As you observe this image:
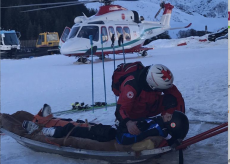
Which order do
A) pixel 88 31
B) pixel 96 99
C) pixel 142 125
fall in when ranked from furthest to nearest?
pixel 88 31
pixel 96 99
pixel 142 125

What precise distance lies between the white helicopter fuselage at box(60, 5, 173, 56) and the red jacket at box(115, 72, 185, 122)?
10.7 m

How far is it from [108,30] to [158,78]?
12691 mm

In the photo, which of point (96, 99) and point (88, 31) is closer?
point (96, 99)

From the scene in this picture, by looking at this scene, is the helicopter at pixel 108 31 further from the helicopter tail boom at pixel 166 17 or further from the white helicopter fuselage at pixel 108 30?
the helicopter tail boom at pixel 166 17

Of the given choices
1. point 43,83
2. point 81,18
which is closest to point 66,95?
point 43,83

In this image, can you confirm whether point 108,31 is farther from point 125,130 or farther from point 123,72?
point 125,130

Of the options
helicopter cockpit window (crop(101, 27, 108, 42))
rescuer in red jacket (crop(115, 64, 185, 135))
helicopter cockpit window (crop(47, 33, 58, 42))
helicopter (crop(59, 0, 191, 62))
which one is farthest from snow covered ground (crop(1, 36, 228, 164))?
helicopter cockpit window (crop(47, 33, 58, 42))

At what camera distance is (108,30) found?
15.7 metres

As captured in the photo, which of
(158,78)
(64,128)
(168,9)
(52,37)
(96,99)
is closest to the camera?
(158,78)

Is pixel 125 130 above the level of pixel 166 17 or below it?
below

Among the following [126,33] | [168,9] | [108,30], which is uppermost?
[168,9]

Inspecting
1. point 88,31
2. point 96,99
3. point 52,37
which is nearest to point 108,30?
point 88,31

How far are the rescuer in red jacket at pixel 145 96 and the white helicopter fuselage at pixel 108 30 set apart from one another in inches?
425

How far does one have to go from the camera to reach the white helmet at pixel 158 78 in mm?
3268
